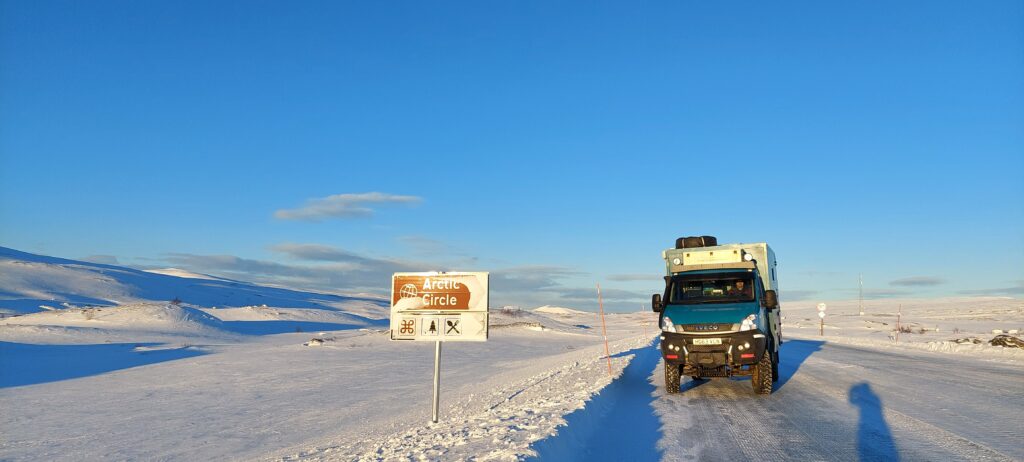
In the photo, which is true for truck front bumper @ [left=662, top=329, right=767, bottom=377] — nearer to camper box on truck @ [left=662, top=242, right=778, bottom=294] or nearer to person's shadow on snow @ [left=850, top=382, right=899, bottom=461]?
person's shadow on snow @ [left=850, top=382, right=899, bottom=461]

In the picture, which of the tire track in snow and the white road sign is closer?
the tire track in snow

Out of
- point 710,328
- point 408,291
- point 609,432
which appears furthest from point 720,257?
point 408,291

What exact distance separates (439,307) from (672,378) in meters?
6.07

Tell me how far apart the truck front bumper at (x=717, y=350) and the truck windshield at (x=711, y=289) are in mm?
1140

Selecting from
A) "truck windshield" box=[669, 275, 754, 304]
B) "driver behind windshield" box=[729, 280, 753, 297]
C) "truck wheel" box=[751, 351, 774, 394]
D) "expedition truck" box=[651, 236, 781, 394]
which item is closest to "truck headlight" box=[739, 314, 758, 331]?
"expedition truck" box=[651, 236, 781, 394]

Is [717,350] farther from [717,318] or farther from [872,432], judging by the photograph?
[872,432]

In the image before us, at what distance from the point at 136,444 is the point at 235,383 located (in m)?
8.25

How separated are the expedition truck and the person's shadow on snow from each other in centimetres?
180

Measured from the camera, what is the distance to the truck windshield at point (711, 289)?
13.6 m

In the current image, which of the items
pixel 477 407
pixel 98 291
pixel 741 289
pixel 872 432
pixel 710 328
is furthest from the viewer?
pixel 98 291

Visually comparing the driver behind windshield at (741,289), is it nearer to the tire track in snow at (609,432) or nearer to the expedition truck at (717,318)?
the expedition truck at (717,318)

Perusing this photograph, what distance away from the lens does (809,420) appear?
9961 millimetres

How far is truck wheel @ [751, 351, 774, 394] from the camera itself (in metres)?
12.8

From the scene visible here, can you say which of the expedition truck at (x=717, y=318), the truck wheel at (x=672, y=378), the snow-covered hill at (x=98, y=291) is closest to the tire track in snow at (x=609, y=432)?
the truck wheel at (x=672, y=378)
